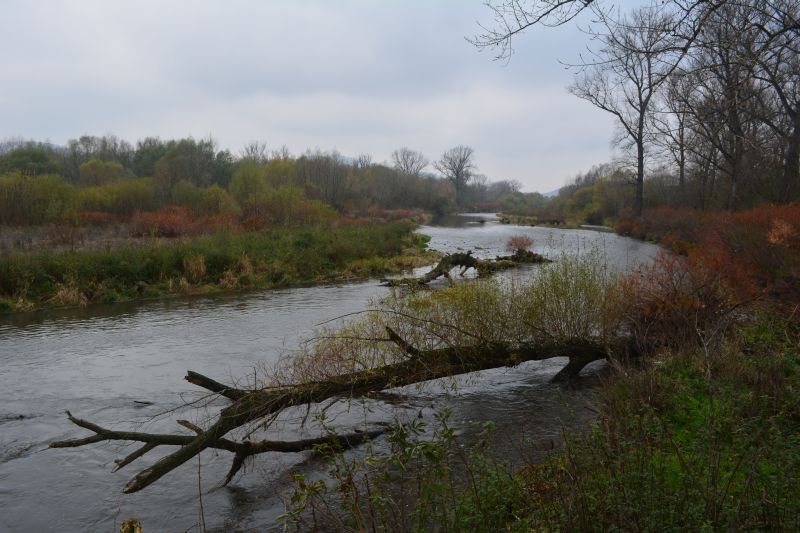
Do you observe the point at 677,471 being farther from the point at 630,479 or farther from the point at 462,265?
the point at 462,265

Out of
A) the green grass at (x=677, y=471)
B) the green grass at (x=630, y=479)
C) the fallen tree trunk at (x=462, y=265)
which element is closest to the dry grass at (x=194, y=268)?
the fallen tree trunk at (x=462, y=265)

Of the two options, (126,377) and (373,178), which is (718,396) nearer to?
(126,377)

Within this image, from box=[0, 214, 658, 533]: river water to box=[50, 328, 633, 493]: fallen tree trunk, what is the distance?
1.66 feet

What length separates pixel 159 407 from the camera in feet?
34.3

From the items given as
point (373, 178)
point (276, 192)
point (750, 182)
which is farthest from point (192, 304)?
point (373, 178)

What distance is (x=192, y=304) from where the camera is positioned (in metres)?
20.9

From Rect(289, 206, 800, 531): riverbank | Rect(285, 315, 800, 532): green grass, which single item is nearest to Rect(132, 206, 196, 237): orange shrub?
Rect(289, 206, 800, 531): riverbank

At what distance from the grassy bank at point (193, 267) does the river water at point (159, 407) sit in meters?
2.27

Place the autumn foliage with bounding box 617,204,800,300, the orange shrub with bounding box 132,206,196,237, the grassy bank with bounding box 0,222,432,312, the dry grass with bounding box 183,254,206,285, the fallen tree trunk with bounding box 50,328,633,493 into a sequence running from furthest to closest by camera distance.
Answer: the orange shrub with bounding box 132,206,196,237 < the dry grass with bounding box 183,254,206,285 < the grassy bank with bounding box 0,222,432,312 < the autumn foliage with bounding box 617,204,800,300 < the fallen tree trunk with bounding box 50,328,633,493

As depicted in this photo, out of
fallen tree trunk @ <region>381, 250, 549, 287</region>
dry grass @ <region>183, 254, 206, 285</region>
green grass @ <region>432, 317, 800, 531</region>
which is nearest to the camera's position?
green grass @ <region>432, 317, 800, 531</region>

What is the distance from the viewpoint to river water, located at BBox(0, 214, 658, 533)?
7188 millimetres

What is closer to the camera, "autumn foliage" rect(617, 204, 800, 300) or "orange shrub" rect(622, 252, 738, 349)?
"orange shrub" rect(622, 252, 738, 349)

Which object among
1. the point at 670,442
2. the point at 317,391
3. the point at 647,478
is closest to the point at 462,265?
the point at 317,391

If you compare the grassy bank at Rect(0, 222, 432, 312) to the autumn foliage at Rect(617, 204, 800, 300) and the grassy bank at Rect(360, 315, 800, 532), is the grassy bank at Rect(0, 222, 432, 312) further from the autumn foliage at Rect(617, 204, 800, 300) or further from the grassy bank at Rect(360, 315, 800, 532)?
the grassy bank at Rect(360, 315, 800, 532)
